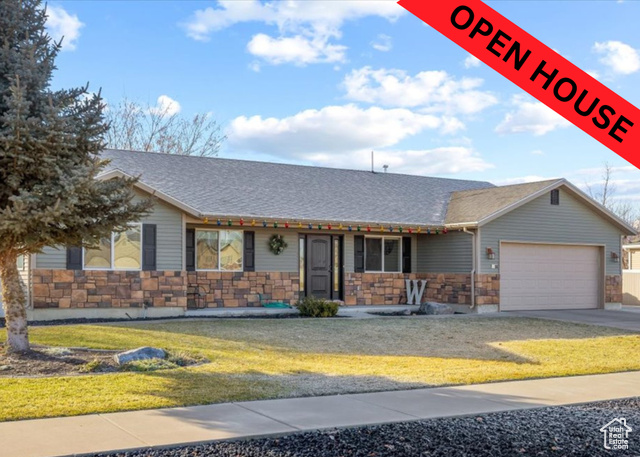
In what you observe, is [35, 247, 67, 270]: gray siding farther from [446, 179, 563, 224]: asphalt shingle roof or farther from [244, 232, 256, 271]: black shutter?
[446, 179, 563, 224]: asphalt shingle roof

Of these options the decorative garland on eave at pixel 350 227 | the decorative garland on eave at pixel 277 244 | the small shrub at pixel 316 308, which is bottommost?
the small shrub at pixel 316 308

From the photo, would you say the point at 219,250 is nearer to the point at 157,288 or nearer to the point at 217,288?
the point at 217,288

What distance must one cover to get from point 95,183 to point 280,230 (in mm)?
9872

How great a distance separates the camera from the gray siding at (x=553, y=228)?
2009cm

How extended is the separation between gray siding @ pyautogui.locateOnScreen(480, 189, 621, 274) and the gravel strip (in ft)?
42.4

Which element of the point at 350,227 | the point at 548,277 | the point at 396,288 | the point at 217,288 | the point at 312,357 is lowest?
the point at 312,357

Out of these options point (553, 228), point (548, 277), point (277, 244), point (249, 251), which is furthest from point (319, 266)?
point (553, 228)

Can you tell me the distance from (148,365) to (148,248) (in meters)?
7.38

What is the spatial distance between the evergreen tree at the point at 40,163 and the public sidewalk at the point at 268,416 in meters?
3.26

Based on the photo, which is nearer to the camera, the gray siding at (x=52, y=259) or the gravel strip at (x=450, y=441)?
the gravel strip at (x=450, y=441)

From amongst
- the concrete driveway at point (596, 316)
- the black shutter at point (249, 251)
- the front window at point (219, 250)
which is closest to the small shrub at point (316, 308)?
the black shutter at point (249, 251)

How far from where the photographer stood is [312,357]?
11664 millimetres

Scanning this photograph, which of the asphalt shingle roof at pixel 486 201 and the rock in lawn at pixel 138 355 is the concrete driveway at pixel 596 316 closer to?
the asphalt shingle roof at pixel 486 201

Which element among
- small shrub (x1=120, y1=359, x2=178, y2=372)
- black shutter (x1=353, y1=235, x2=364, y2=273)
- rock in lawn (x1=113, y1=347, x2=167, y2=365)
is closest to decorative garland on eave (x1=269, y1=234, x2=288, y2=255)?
black shutter (x1=353, y1=235, x2=364, y2=273)
